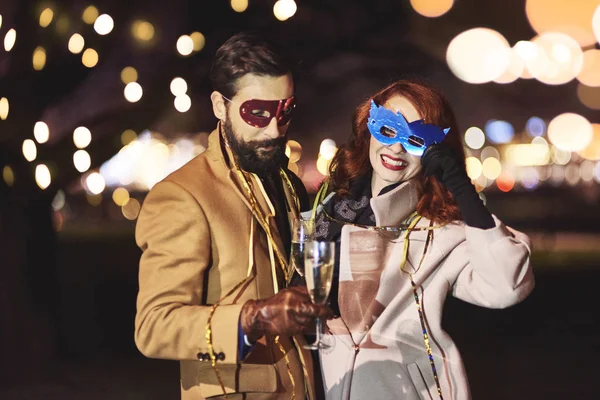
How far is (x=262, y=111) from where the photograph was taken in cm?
418

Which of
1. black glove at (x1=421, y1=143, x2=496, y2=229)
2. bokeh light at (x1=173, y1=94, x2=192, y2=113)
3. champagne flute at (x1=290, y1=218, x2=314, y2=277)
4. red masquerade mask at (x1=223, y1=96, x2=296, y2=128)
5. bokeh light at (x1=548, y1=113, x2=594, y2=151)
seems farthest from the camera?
bokeh light at (x1=548, y1=113, x2=594, y2=151)

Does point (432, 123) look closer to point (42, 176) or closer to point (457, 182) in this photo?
point (457, 182)

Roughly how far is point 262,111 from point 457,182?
0.87 meters

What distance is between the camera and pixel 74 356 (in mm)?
10906

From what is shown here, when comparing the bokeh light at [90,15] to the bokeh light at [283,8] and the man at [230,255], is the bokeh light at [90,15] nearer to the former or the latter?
the bokeh light at [283,8]

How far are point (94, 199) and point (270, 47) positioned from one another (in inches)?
1751

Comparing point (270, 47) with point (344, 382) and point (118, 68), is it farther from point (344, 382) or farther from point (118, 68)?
point (118, 68)

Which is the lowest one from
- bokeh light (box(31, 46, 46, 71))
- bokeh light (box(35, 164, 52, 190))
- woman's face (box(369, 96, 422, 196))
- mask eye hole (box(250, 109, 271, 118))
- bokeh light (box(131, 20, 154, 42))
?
bokeh light (box(35, 164, 52, 190))

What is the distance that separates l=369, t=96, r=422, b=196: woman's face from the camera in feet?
14.6

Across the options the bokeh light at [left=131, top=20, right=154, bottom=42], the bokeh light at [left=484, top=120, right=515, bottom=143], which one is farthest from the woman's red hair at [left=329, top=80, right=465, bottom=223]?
the bokeh light at [left=484, top=120, right=515, bottom=143]

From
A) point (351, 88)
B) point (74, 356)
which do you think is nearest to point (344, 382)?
point (74, 356)

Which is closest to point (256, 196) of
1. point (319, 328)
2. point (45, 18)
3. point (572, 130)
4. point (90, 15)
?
point (319, 328)

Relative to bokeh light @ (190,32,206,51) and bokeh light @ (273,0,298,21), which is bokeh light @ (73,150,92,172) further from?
bokeh light @ (273,0,298,21)

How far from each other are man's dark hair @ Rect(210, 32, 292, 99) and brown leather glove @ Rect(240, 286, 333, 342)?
3.29 feet
